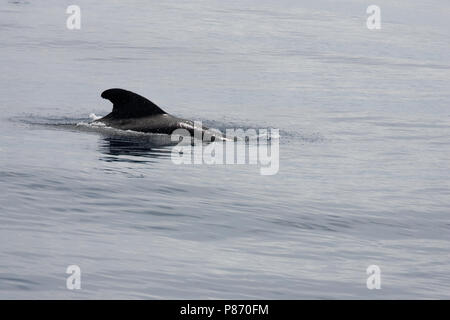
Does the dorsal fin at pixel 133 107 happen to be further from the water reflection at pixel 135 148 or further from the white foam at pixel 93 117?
the white foam at pixel 93 117

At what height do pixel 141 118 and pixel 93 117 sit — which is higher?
pixel 93 117

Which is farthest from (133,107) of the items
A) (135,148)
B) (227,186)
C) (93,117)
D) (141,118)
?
(227,186)

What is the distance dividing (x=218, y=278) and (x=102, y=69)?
22.8 m

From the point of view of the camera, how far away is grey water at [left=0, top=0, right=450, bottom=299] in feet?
38.1

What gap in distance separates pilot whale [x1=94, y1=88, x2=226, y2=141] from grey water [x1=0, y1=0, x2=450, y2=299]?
518 mm

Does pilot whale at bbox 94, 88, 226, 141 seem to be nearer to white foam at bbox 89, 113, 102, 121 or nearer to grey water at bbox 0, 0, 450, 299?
grey water at bbox 0, 0, 450, 299

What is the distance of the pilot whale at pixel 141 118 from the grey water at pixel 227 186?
20.4 inches

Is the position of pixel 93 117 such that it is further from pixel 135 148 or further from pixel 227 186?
pixel 227 186

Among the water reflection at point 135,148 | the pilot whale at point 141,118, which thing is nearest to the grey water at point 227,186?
the water reflection at point 135,148

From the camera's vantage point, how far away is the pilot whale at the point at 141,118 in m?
19.9

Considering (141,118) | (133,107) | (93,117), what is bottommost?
(141,118)

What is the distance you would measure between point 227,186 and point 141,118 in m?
4.43

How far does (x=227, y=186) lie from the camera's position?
53.3 feet
